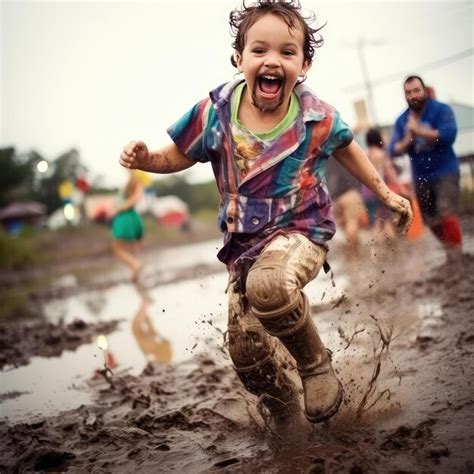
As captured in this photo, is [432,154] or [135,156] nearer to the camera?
[135,156]

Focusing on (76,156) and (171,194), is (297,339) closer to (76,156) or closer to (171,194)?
(171,194)

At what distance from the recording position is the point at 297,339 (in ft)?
8.41

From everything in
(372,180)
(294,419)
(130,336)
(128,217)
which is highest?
(128,217)

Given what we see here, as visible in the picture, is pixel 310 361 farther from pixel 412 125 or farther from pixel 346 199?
pixel 346 199

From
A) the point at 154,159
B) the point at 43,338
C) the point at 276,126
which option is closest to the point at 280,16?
the point at 276,126

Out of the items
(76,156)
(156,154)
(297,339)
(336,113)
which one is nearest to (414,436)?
(297,339)

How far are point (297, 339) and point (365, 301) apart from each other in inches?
107

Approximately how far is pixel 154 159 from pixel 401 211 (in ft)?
3.96

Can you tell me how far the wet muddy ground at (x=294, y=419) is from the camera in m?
2.25

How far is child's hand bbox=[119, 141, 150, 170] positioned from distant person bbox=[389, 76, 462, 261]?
2.03 metres

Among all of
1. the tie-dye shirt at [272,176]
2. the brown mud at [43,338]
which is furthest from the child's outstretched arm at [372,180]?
the brown mud at [43,338]

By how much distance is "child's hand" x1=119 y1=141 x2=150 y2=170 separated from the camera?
281 cm

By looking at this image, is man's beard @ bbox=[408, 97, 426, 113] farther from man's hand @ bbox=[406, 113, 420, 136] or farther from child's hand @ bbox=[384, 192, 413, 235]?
child's hand @ bbox=[384, 192, 413, 235]

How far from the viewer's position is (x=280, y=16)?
2678 millimetres
